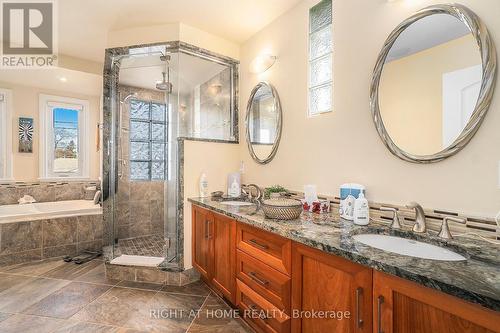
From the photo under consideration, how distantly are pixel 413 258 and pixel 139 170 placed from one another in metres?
3.44

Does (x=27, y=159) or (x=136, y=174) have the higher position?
(x=27, y=159)

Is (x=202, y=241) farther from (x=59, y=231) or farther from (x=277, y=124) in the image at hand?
(x=59, y=231)

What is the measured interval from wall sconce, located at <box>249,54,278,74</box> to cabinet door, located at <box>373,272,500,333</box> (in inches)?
78.2

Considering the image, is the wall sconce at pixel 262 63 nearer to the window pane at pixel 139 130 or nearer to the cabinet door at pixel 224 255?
the cabinet door at pixel 224 255

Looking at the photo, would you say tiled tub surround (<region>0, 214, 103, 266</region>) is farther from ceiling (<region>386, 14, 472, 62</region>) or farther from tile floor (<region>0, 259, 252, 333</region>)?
ceiling (<region>386, 14, 472, 62</region>)

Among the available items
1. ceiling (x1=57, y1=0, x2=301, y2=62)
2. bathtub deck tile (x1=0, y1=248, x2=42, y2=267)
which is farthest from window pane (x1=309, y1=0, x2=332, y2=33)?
bathtub deck tile (x1=0, y1=248, x2=42, y2=267)

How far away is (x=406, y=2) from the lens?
138 cm

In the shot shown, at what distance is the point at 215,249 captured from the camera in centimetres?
206

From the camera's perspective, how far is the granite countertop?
0.71 metres

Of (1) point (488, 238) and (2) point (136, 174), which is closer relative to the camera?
(1) point (488, 238)

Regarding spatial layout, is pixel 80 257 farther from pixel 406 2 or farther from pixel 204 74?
pixel 406 2

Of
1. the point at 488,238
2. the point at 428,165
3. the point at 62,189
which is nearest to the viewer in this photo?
the point at 488,238


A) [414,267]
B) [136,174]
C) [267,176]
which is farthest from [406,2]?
[136,174]

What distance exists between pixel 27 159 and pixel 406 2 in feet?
16.2
